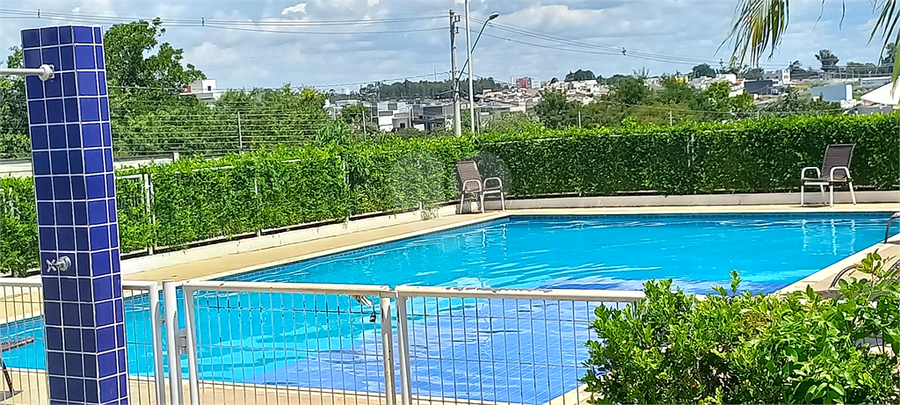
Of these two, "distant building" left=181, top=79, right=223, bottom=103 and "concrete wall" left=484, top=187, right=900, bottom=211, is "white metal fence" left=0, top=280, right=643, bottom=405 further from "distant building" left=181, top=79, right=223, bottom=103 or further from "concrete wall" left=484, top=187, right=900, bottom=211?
"distant building" left=181, top=79, right=223, bottom=103

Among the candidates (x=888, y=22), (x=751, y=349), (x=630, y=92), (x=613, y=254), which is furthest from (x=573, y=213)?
(x=630, y=92)

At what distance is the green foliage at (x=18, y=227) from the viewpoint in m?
9.84

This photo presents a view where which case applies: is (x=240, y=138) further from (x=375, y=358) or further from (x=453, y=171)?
(x=375, y=358)

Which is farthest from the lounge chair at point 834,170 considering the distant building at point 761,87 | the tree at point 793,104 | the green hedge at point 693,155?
the distant building at point 761,87

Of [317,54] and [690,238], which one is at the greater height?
[317,54]

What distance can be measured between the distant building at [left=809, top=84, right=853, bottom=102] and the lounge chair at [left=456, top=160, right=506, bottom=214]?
Answer: 25.0ft

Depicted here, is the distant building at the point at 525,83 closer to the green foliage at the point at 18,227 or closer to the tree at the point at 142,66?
the tree at the point at 142,66

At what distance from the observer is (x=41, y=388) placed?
16.4 ft

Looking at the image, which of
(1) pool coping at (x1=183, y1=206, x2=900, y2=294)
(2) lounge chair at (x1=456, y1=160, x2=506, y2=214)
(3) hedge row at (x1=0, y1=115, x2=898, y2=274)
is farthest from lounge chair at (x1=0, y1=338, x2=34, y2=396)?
(2) lounge chair at (x1=456, y1=160, x2=506, y2=214)

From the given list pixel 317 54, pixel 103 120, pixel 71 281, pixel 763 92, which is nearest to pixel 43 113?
pixel 103 120

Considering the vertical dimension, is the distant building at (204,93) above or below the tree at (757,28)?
above

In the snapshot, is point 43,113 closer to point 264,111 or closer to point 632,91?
point 264,111

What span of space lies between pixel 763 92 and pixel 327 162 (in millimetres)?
17862

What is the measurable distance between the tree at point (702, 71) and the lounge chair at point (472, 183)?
15.0 metres
